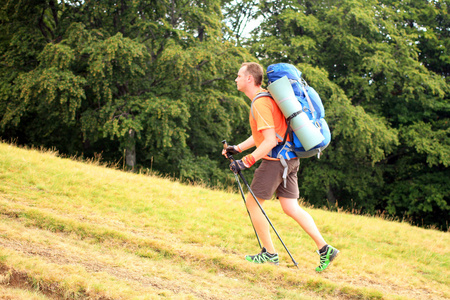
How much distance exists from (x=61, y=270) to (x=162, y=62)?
1260 cm

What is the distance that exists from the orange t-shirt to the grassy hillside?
1.71 m

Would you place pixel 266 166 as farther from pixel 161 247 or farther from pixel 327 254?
pixel 161 247

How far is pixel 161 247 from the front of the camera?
17.6 feet

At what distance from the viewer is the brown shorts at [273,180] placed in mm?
4547

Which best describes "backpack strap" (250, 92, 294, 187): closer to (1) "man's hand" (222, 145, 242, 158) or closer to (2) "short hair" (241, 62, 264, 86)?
(2) "short hair" (241, 62, 264, 86)

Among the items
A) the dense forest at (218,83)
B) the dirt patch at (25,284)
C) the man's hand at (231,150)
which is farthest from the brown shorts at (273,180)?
the dense forest at (218,83)

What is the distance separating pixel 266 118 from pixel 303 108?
0.44 metres

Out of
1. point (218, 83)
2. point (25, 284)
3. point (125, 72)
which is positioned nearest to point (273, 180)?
point (25, 284)

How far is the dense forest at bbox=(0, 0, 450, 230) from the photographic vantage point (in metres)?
15.1

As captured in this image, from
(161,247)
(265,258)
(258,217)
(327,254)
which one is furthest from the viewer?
(161,247)

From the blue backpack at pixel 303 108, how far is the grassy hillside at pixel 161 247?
1.50 meters

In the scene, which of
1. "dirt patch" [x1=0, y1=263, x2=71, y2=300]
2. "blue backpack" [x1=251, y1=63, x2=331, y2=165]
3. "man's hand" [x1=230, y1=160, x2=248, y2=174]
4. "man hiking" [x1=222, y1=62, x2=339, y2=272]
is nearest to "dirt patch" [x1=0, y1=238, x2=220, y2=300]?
"dirt patch" [x1=0, y1=263, x2=71, y2=300]

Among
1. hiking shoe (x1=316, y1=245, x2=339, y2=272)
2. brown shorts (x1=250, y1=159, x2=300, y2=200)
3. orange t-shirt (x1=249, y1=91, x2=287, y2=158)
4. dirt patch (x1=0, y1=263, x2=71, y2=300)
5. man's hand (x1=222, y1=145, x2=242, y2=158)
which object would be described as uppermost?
orange t-shirt (x1=249, y1=91, x2=287, y2=158)

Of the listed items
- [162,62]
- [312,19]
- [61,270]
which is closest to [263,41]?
[312,19]
